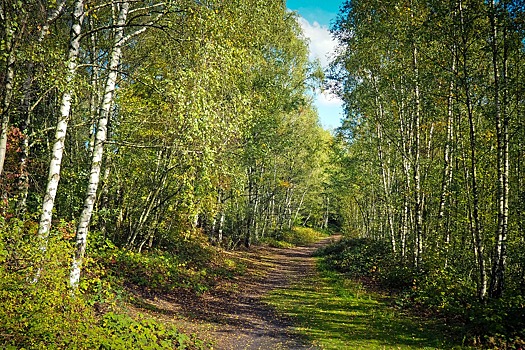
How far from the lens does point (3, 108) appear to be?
6.39m

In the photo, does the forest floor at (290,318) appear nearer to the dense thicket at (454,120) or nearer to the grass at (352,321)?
the grass at (352,321)

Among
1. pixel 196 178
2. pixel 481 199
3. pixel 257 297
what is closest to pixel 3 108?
pixel 196 178

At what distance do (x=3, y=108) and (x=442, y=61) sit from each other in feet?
41.1

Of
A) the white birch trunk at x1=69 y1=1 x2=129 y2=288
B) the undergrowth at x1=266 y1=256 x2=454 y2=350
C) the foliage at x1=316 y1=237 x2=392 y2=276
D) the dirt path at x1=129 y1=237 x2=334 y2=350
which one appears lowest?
the dirt path at x1=129 y1=237 x2=334 y2=350

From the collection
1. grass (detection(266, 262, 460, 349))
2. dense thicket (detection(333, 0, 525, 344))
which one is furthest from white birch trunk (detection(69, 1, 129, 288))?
dense thicket (detection(333, 0, 525, 344))

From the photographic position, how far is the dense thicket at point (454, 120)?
9141 mm

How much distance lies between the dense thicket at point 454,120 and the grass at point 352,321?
1.42 meters

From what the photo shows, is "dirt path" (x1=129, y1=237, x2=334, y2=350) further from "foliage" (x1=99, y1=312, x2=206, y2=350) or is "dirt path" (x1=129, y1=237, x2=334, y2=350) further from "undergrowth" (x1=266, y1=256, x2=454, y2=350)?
"foliage" (x1=99, y1=312, x2=206, y2=350)

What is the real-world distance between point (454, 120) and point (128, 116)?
1249 cm

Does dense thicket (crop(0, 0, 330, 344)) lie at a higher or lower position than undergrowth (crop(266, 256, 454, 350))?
higher

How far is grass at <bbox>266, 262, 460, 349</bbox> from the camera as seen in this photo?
8516mm

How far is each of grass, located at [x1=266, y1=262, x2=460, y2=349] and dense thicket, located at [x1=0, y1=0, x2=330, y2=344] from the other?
4453 millimetres

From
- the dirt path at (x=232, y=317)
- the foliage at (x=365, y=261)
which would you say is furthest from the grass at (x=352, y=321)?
the foliage at (x=365, y=261)

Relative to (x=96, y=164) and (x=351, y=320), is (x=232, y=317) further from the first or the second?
(x=96, y=164)
